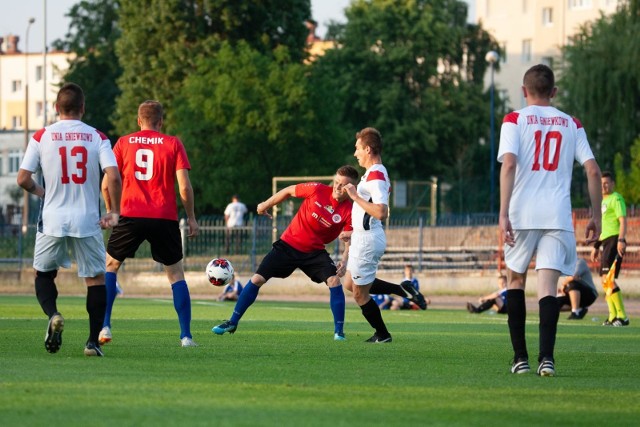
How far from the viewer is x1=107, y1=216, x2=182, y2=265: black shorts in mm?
12172

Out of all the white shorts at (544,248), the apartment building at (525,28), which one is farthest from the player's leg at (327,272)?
the apartment building at (525,28)

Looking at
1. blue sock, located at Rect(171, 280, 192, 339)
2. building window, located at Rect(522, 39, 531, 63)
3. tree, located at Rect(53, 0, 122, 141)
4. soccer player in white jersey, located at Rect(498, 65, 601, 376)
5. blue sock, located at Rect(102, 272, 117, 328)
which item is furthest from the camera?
building window, located at Rect(522, 39, 531, 63)

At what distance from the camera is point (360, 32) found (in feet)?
262

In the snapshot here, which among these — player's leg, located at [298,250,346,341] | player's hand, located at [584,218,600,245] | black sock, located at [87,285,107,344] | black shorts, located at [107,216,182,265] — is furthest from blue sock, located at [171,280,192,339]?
player's hand, located at [584,218,600,245]

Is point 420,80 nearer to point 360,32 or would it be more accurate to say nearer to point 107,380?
point 360,32

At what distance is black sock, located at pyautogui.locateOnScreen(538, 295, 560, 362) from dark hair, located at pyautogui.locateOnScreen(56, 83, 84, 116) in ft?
12.8

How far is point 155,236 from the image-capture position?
12.2 meters

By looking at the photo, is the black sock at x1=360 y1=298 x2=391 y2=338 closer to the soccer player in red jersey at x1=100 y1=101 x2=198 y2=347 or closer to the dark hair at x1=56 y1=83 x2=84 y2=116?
the soccer player in red jersey at x1=100 y1=101 x2=198 y2=347

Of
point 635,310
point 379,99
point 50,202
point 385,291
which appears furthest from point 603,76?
point 50,202

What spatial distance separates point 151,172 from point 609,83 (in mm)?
51362

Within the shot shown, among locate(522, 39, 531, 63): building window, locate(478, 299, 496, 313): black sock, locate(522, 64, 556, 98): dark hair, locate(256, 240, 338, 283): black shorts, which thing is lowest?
locate(478, 299, 496, 313): black sock

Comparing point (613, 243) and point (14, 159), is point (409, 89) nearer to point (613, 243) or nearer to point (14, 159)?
point (14, 159)

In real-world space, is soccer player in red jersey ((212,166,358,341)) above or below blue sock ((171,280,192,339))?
above

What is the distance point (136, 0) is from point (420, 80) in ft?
68.1
